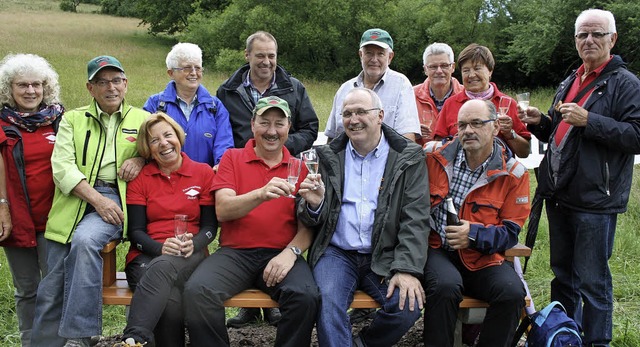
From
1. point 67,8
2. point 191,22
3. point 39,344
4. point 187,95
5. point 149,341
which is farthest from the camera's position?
point 67,8

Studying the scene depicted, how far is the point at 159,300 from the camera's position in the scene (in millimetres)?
4125

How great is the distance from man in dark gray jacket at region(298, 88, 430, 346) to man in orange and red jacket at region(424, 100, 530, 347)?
144mm

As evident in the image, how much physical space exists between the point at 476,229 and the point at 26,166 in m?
3.35

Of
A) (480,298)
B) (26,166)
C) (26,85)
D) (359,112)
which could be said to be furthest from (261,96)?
(480,298)

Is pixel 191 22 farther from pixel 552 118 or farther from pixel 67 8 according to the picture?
pixel 552 118

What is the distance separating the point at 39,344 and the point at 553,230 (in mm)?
4014

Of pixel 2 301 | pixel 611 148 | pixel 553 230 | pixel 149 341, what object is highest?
pixel 611 148

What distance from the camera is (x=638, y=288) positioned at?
6.30 meters

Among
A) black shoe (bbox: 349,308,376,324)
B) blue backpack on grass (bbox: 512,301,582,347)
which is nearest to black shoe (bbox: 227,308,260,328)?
black shoe (bbox: 349,308,376,324)

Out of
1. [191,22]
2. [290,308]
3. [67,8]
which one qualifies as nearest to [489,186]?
[290,308]

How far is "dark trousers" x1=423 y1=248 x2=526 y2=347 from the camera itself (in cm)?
424

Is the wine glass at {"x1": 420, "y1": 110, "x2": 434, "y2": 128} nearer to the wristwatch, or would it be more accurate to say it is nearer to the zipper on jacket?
the wristwatch

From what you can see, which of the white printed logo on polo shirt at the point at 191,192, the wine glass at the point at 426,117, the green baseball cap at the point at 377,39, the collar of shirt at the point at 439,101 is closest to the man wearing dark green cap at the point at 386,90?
the green baseball cap at the point at 377,39

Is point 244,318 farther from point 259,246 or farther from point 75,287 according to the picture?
point 75,287
